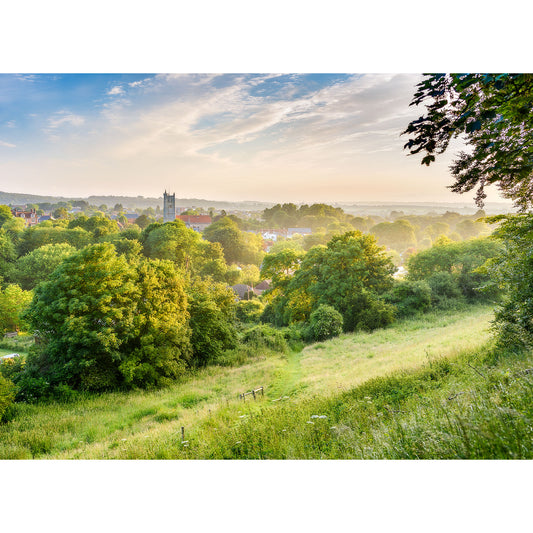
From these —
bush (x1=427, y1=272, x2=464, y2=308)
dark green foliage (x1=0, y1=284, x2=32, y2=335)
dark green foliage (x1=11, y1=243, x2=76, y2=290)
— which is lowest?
bush (x1=427, y1=272, x2=464, y2=308)

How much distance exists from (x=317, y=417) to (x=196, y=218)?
12.3 feet

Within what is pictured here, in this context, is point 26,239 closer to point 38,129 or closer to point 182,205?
point 38,129

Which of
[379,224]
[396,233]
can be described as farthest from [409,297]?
[379,224]

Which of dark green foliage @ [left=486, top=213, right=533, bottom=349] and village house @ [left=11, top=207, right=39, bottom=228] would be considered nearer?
dark green foliage @ [left=486, top=213, right=533, bottom=349]

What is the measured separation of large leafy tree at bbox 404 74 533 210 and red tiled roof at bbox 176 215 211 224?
3.37 meters

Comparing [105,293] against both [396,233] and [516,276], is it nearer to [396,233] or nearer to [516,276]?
[516,276]

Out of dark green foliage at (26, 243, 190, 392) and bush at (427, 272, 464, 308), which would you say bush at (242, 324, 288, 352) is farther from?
bush at (427, 272, 464, 308)

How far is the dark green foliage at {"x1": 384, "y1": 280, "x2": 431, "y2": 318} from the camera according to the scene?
9023 mm

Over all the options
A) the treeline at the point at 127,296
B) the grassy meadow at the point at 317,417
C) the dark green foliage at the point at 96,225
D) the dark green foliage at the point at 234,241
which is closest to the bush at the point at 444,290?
the treeline at the point at 127,296

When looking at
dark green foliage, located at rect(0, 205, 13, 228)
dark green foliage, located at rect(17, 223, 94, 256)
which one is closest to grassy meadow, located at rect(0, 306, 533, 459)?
dark green foliage, located at rect(17, 223, 94, 256)

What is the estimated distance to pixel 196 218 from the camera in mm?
4906

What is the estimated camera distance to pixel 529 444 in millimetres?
1844
